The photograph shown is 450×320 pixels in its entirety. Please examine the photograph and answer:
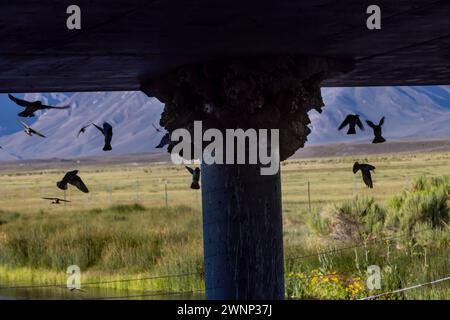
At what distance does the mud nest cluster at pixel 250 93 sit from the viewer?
32.1ft

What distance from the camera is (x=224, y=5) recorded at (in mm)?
7008

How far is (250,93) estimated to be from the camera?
9867 millimetres

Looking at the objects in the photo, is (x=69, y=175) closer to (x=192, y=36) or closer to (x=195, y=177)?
(x=195, y=177)

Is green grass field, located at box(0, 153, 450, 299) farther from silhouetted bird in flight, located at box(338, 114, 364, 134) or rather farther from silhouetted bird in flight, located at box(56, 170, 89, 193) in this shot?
silhouetted bird in flight, located at box(56, 170, 89, 193)

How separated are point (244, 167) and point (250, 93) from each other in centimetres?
83

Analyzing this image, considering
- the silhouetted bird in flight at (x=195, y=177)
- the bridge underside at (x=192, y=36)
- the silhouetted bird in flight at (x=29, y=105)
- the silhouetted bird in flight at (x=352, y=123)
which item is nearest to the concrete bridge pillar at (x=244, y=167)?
the bridge underside at (x=192, y=36)

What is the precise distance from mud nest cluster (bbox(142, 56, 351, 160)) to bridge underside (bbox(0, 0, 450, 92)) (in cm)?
20

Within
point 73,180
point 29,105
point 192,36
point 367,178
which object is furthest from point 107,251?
point 192,36

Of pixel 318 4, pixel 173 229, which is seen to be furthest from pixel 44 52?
pixel 173 229

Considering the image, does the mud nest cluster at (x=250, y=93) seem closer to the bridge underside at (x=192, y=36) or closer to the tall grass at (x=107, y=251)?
the bridge underside at (x=192, y=36)

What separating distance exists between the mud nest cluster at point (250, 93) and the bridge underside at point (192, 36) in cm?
20

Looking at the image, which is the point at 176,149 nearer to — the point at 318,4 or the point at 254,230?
the point at 254,230

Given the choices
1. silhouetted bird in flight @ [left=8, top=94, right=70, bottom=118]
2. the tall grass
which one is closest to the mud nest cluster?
silhouetted bird in flight @ [left=8, top=94, right=70, bottom=118]
